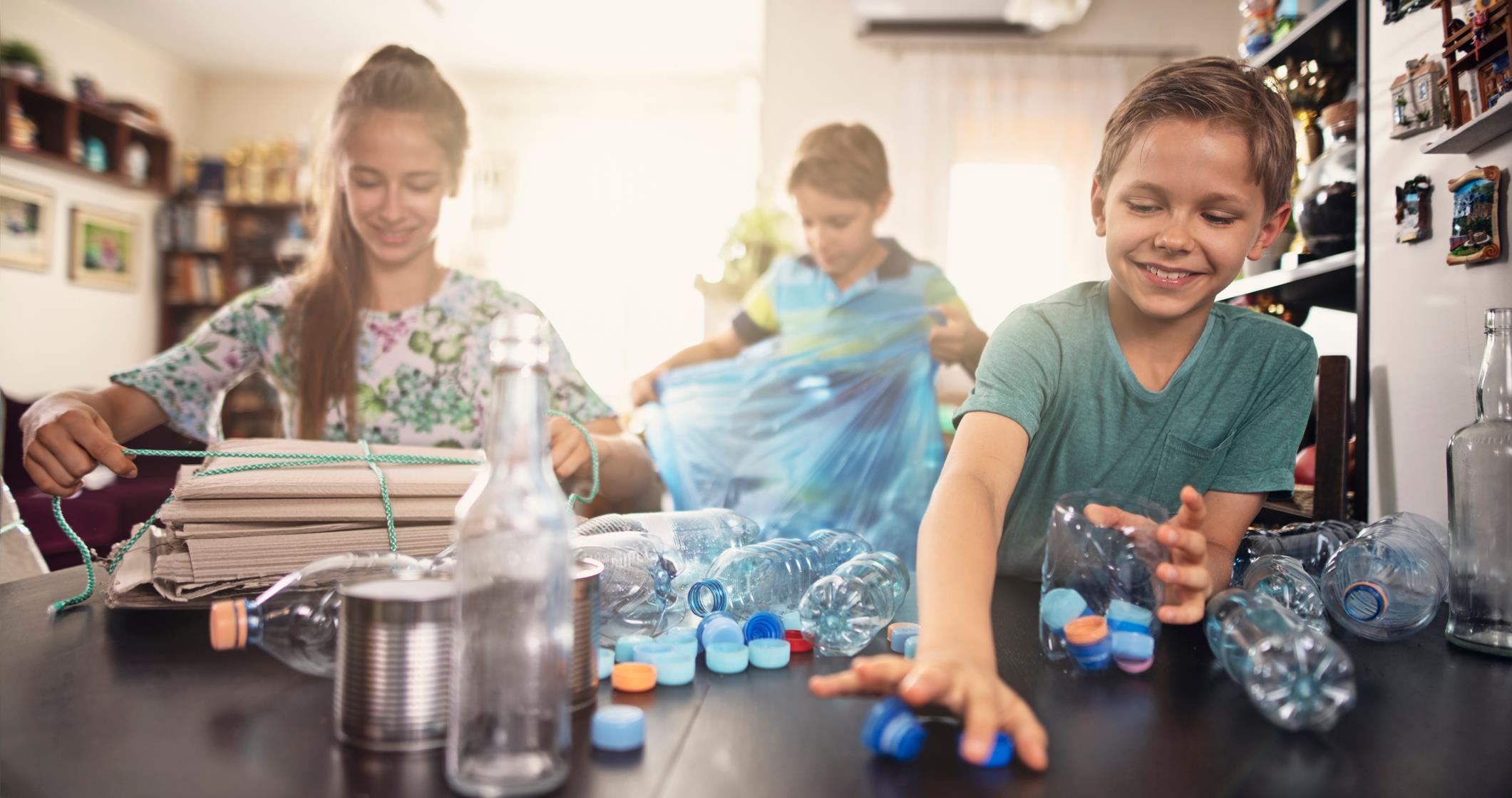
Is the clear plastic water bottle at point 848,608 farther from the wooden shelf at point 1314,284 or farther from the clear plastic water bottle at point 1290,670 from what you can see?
the wooden shelf at point 1314,284

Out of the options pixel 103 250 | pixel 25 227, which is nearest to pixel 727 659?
pixel 25 227

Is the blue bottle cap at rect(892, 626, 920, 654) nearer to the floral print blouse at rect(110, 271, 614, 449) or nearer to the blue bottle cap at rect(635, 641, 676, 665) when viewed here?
the blue bottle cap at rect(635, 641, 676, 665)

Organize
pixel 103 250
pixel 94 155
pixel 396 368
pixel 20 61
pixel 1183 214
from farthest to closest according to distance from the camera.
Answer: pixel 103 250
pixel 94 155
pixel 20 61
pixel 396 368
pixel 1183 214

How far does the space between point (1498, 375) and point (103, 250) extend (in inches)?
236

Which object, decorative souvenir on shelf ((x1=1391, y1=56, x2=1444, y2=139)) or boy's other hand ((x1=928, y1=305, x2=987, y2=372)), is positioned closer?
decorative souvenir on shelf ((x1=1391, y1=56, x2=1444, y2=139))

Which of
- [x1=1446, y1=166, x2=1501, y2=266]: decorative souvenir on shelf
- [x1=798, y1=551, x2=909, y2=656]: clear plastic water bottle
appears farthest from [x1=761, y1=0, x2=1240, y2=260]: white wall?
[x1=798, y1=551, x2=909, y2=656]: clear plastic water bottle

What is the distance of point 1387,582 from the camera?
672mm

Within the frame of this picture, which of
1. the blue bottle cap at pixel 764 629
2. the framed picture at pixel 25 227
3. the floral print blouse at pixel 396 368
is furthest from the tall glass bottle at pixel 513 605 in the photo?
the framed picture at pixel 25 227

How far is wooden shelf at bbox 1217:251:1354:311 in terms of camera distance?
1420mm

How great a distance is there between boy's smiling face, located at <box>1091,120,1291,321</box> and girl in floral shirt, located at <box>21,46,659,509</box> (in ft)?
2.32

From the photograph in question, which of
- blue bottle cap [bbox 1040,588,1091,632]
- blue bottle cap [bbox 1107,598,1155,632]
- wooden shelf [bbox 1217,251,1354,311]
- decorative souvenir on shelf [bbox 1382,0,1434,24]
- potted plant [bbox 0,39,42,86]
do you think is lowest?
blue bottle cap [bbox 1107,598,1155,632]

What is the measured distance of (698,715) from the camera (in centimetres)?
47

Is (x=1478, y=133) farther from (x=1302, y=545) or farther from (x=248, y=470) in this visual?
(x=248, y=470)

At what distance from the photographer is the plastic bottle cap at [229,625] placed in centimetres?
46
